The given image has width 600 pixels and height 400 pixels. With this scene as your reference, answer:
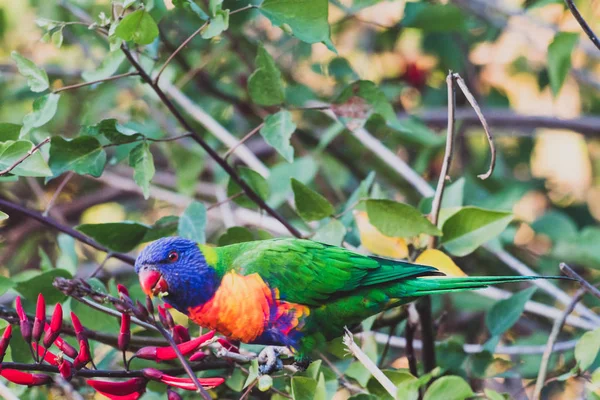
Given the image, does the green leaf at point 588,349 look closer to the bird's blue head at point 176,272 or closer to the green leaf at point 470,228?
the green leaf at point 470,228

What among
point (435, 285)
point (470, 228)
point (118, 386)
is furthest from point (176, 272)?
point (470, 228)

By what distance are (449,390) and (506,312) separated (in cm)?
56

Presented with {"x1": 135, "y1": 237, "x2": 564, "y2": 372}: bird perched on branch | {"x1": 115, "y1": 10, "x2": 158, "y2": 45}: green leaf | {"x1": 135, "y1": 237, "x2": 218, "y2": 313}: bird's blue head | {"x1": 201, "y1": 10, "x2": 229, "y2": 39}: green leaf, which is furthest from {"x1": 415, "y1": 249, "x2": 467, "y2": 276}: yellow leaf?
{"x1": 115, "y1": 10, "x2": 158, "y2": 45}: green leaf

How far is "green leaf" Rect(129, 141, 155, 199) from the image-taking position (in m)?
1.75

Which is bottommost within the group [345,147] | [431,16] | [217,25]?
[345,147]

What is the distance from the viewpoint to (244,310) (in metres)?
1.75

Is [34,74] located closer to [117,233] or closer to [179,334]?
[117,233]


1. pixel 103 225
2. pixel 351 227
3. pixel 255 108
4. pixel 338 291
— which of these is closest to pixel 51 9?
pixel 255 108

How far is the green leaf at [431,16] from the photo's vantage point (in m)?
2.57

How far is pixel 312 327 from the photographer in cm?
184

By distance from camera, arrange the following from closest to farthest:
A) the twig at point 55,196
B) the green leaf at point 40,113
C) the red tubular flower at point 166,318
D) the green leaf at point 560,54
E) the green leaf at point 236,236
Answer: the red tubular flower at point 166,318
the green leaf at point 40,113
the twig at point 55,196
the green leaf at point 236,236
the green leaf at point 560,54

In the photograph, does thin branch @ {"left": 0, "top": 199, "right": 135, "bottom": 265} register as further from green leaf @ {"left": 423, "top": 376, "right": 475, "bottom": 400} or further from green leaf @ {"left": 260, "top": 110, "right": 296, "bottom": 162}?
green leaf @ {"left": 423, "top": 376, "right": 475, "bottom": 400}

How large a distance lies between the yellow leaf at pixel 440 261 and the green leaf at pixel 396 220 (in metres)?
0.06

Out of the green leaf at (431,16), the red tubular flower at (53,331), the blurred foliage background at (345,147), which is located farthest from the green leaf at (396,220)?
the green leaf at (431,16)
